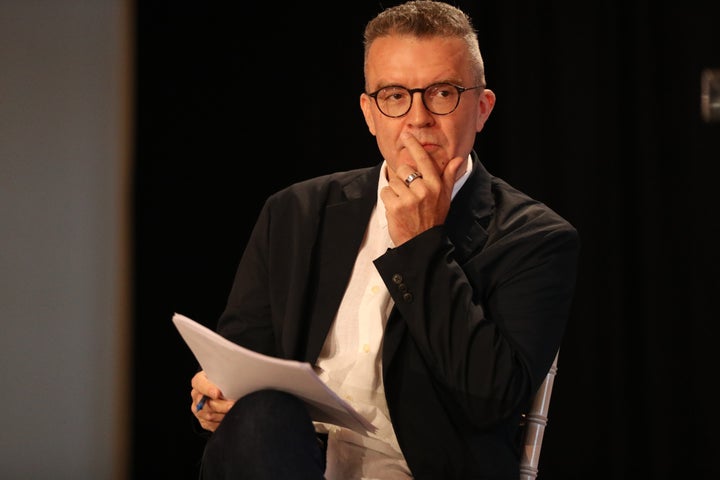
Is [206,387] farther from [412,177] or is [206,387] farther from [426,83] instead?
[426,83]

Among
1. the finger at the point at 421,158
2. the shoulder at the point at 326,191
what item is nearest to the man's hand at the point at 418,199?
the finger at the point at 421,158

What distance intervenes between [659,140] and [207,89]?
1.39 m

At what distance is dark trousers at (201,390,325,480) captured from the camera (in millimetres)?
1307

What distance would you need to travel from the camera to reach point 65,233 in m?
3.10

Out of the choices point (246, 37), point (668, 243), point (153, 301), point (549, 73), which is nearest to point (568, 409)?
point (668, 243)

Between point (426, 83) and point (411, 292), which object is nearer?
point (411, 292)

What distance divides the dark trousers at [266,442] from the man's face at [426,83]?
501mm

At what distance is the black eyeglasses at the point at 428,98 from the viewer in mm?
1626

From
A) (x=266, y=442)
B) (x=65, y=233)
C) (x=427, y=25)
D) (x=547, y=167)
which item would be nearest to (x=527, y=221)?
(x=427, y=25)

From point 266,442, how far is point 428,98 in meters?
0.67

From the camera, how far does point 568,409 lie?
277 cm

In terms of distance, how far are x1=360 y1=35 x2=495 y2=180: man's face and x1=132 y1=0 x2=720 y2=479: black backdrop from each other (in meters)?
1.16

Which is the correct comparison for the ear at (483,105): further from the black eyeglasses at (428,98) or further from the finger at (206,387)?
the finger at (206,387)

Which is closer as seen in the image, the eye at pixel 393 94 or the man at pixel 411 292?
the man at pixel 411 292
